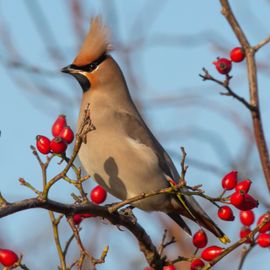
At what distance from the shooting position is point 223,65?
2688 millimetres

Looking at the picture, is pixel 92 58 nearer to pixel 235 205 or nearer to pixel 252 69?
pixel 252 69

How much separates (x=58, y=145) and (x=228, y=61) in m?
0.79

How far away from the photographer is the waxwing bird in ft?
Answer: 11.9

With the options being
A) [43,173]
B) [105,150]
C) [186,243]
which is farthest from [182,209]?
[43,173]

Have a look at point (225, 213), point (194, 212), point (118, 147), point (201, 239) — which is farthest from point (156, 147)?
point (225, 213)

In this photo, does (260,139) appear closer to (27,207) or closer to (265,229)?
(265,229)

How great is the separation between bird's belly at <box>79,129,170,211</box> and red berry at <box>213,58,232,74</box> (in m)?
1.09

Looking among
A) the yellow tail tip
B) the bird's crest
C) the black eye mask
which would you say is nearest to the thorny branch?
the yellow tail tip

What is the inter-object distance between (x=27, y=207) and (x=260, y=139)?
770mm

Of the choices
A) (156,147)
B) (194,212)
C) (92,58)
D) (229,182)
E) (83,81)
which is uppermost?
(92,58)

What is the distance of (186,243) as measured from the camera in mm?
4594

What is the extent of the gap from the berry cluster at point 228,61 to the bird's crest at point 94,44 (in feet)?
4.58

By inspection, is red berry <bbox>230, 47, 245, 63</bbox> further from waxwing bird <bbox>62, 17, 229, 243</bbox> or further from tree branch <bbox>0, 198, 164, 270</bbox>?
waxwing bird <bbox>62, 17, 229, 243</bbox>

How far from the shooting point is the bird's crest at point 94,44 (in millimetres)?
4012
